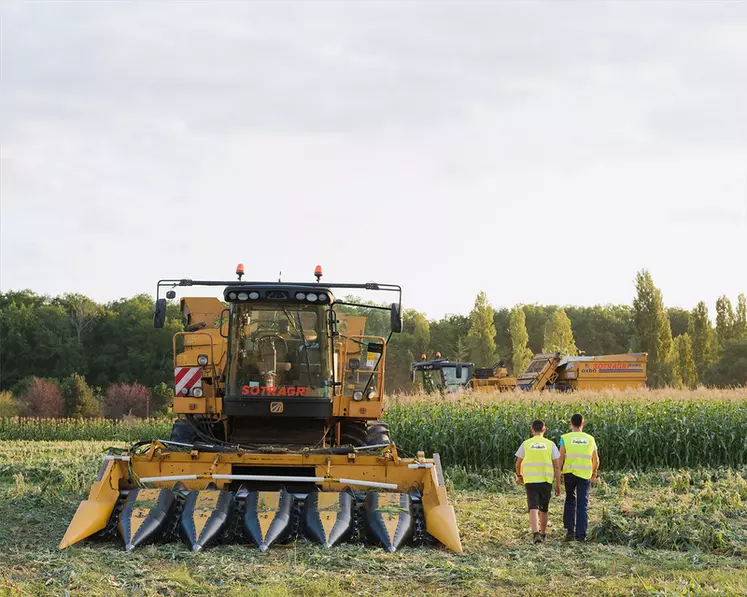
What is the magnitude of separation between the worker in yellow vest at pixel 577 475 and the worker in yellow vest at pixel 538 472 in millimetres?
125

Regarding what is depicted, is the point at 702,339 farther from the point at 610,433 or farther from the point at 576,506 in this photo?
the point at 576,506

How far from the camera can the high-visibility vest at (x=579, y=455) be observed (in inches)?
377

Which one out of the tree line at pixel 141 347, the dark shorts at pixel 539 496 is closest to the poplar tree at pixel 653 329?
the tree line at pixel 141 347

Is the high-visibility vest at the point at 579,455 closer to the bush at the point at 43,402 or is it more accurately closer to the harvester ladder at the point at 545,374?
the harvester ladder at the point at 545,374

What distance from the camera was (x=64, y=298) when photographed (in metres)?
59.2

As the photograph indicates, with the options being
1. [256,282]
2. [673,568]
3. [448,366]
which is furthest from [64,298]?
[673,568]

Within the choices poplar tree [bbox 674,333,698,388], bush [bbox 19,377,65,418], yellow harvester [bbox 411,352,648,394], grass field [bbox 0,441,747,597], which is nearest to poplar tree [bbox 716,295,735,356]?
poplar tree [bbox 674,333,698,388]

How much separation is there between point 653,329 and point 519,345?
9523 mm

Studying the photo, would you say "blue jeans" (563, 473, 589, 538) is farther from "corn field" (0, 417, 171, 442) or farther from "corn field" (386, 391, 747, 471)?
"corn field" (0, 417, 171, 442)

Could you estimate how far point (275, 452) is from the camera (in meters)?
9.45

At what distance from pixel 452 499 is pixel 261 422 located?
144 inches

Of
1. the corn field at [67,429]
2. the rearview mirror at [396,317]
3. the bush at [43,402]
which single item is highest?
→ the rearview mirror at [396,317]

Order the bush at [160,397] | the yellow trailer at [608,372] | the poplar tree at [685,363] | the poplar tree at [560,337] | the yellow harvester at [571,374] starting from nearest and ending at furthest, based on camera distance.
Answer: the yellow harvester at [571,374] < the yellow trailer at [608,372] < the bush at [160,397] < the poplar tree at [685,363] < the poplar tree at [560,337]

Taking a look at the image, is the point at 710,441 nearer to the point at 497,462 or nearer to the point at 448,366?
the point at 497,462
